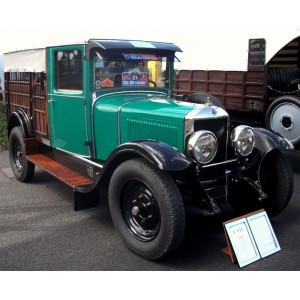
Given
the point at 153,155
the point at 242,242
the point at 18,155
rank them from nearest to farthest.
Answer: the point at 153,155
the point at 242,242
the point at 18,155

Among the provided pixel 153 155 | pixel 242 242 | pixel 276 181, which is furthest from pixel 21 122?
pixel 242 242

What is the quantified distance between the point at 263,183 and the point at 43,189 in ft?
9.40

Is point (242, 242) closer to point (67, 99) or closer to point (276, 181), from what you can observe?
point (276, 181)

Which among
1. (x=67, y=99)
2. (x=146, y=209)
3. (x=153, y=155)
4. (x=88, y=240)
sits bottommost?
(x=88, y=240)

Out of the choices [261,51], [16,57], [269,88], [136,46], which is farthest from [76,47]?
[261,51]

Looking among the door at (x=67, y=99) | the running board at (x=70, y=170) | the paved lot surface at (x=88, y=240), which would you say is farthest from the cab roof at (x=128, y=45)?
the paved lot surface at (x=88, y=240)

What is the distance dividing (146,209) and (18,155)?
120 inches

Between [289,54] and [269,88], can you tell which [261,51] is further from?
[269,88]

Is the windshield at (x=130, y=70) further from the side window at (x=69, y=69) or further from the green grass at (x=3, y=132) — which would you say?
the green grass at (x=3, y=132)

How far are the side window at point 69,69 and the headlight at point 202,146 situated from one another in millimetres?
1531

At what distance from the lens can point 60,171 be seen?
Result: 459 centimetres

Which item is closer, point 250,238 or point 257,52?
point 250,238

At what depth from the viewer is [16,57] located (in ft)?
18.1

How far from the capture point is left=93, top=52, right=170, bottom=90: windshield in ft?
13.5
